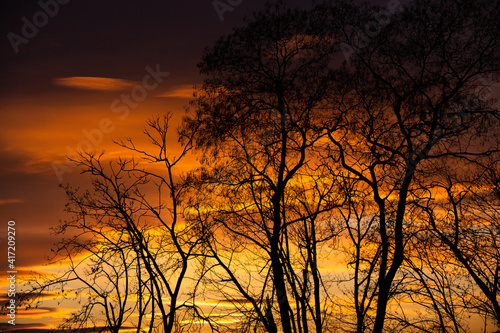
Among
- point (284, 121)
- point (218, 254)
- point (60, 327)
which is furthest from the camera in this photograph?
point (60, 327)

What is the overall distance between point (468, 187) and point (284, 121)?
8899mm

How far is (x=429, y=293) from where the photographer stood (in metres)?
22.5

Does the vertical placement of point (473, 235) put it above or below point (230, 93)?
below

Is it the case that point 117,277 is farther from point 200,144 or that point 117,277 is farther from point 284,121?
point 284,121

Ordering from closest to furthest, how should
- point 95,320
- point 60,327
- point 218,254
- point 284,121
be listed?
point 284,121 → point 218,254 → point 60,327 → point 95,320

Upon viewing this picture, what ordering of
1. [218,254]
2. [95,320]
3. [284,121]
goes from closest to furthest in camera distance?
[284,121] < [218,254] < [95,320]

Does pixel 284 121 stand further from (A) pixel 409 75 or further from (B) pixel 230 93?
(A) pixel 409 75

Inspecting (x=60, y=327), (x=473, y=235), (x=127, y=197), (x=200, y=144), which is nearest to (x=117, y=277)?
(x=60, y=327)

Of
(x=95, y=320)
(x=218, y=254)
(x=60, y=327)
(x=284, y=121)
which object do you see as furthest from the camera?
(x=95, y=320)

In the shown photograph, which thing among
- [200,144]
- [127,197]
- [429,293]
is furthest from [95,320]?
[429,293]

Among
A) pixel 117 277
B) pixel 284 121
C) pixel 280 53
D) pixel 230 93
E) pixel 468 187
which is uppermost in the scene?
pixel 280 53

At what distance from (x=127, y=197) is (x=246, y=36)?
352 inches

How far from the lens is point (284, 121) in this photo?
54.9ft

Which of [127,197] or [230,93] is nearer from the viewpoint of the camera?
[230,93]
